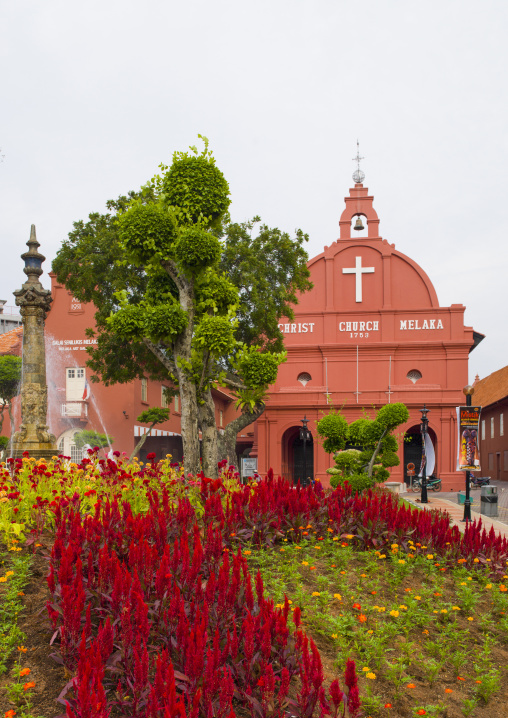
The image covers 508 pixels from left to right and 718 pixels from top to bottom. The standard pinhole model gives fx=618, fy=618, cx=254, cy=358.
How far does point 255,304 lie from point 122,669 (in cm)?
1746

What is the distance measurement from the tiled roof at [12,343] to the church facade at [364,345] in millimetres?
13434

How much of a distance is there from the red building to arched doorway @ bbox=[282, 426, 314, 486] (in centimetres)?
1323

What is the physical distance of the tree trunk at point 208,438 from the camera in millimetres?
10516

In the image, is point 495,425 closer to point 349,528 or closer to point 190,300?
point 190,300

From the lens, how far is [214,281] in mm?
11039

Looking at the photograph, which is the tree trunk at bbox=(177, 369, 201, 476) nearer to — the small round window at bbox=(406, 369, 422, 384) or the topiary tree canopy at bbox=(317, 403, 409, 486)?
the topiary tree canopy at bbox=(317, 403, 409, 486)

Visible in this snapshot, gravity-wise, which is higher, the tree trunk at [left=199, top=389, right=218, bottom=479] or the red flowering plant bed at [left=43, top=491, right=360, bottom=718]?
the tree trunk at [left=199, top=389, right=218, bottom=479]

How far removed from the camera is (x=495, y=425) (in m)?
43.6

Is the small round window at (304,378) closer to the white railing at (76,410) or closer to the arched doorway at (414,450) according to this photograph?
the arched doorway at (414,450)

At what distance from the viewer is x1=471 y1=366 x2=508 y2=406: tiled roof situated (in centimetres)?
4181

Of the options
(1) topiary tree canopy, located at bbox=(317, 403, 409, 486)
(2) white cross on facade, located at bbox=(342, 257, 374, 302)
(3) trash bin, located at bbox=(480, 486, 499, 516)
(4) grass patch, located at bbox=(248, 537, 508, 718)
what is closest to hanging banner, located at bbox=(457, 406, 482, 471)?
(1) topiary tree canopy, located at bbox=(317, 403, 409, 486)

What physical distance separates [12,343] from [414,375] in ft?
70.9

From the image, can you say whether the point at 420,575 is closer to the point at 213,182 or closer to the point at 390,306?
the point at 213,182

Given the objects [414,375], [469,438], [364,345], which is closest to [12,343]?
[364,345]
